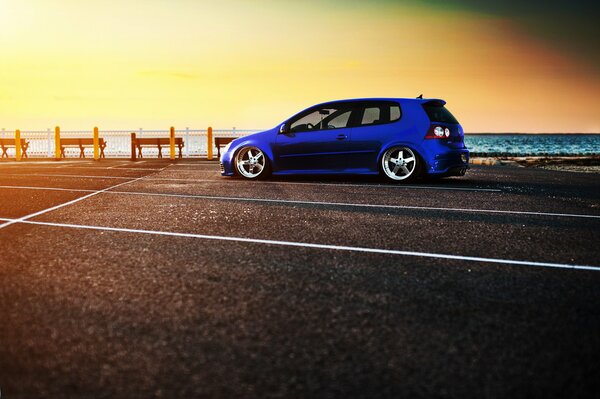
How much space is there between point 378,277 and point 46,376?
244 cm

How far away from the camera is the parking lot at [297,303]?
2.59m

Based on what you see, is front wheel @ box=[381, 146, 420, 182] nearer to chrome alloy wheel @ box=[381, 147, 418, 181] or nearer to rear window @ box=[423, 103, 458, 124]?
chrome alloy wheel @ box=[381, 147, 418, 181]

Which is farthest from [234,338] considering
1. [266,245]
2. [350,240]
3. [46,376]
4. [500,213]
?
[500,213]

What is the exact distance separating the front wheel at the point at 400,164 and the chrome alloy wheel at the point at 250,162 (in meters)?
2.55

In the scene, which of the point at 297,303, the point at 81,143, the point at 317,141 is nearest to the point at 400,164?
A: the point at 317,141

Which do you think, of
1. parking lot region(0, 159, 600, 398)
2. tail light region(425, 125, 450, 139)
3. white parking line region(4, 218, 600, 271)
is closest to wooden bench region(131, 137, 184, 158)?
tail light region(425, 125, 450, 139)

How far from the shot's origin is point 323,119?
12297 millimetres

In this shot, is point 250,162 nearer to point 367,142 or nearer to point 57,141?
point 367,142

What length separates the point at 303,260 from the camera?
194 inches

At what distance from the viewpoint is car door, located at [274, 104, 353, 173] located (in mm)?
12070

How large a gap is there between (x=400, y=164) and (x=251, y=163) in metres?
3.11

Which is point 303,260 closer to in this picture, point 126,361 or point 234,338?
point 234,338

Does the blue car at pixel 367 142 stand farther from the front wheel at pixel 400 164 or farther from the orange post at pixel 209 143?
the orange post at pixel 209 143

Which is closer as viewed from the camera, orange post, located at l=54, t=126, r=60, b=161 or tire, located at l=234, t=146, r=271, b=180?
tire, located at l=234, t=146, r=271, b=180
